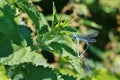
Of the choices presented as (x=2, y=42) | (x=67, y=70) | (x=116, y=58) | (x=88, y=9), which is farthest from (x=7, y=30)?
(x=116, y=58)

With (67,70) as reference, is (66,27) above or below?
below

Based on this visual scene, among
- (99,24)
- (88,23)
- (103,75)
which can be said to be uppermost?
(99,24)

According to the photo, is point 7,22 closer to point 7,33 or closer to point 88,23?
point 7,33

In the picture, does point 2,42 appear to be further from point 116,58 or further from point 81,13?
point 116,58

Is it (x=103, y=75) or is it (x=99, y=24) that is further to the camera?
(x=99, y=24)

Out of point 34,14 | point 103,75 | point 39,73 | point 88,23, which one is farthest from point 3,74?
point 88,23

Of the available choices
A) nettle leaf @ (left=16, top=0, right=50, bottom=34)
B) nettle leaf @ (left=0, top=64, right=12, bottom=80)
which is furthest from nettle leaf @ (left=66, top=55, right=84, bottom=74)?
nettle leaf @ (left=0, top=64, right=12, bottom=80)

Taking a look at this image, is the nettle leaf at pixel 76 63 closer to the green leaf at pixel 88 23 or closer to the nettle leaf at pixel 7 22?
the nettle leaf at pixel 7 22
